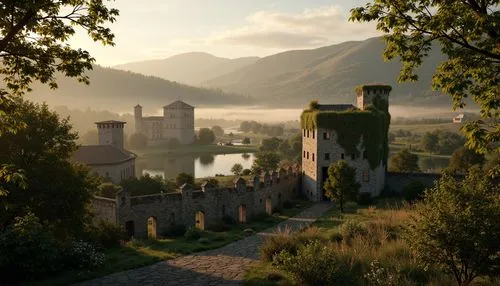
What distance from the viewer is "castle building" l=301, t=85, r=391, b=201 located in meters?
42.5

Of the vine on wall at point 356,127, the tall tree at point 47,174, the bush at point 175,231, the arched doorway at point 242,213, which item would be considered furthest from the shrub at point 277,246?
the vine on wall at point 356,127

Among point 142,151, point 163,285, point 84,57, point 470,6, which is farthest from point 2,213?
point 142,151

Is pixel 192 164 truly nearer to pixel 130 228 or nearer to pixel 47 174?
pixel 130 228

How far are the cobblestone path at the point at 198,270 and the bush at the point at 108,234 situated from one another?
5.99 metres

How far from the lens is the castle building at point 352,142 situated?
139 ft

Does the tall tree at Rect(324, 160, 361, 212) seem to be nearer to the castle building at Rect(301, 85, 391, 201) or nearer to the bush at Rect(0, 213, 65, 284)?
the castle building at Rect(301, 85, 391, 201)

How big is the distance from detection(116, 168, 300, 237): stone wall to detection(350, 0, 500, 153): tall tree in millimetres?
21306

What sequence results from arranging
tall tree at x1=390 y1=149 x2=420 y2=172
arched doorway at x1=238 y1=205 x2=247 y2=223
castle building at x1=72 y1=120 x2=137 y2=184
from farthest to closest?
tall tree at x1=390 y1=149 x2=420 y2=172, castle building at x1=72 y1=120 x2=137 y2=184, arched doorway at x1=238 y1=205 x2=247 y2=223

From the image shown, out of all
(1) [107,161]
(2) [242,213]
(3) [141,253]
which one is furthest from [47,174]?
(1) [107,161]

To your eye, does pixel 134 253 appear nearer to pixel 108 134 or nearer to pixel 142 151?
pixel 108 134

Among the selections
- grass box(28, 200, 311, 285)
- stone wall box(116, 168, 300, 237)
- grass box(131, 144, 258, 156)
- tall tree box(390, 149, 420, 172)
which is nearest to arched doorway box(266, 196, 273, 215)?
stone wall box(116, 168, 300, 237)

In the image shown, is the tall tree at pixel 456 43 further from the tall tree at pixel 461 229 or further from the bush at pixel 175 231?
the bush at pixel 175 231

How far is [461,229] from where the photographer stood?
34.3ft

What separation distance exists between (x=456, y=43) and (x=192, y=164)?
107 metres
